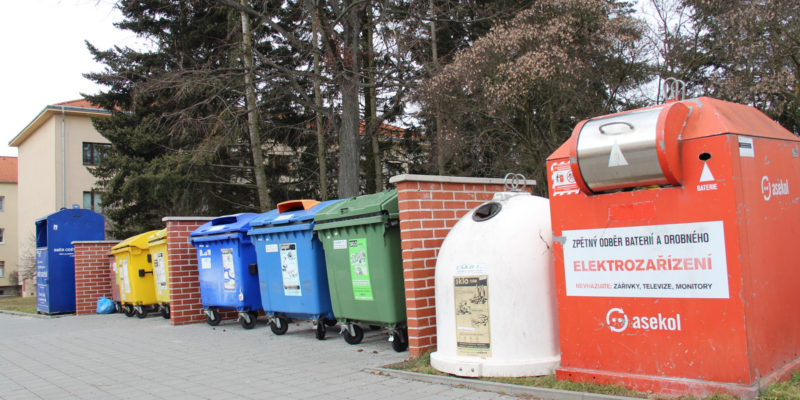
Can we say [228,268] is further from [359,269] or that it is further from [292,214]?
[359,269]

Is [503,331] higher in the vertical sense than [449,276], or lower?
lower

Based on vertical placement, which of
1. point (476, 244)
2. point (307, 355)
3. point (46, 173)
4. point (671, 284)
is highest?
point (46, 173)

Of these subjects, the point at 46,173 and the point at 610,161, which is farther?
the point at 46,173

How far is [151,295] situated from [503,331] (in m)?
9.27

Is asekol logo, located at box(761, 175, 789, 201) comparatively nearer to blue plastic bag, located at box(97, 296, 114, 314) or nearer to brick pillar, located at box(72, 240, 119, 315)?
blue plastic bag, located at box(97, 296, 114, 314)

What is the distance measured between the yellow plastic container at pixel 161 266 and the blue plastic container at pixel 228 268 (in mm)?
1287

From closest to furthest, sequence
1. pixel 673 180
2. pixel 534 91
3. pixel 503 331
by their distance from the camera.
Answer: pixel 673 180
pixel 503 331
pixel 534 91

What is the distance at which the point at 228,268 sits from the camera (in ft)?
30.6

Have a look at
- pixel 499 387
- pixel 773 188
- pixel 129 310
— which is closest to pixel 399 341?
pixel 499 387

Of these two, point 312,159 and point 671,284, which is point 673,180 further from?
point 312,159

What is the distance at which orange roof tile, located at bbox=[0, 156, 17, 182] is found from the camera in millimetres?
51125

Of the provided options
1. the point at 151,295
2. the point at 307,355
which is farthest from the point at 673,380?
the point at 151,295

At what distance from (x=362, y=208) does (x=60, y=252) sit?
10.8 m

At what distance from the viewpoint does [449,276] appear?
5.18 meters
